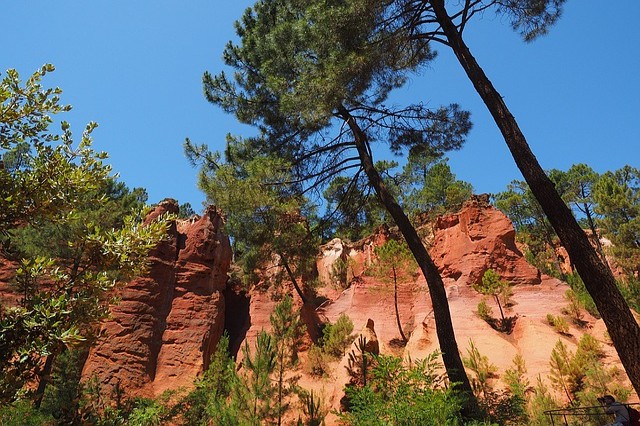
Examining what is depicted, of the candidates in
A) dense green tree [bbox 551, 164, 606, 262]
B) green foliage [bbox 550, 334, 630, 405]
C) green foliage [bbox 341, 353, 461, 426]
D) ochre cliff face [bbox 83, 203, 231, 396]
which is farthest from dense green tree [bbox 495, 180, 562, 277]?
green foliage [bbox 341, 353, 461, 426]

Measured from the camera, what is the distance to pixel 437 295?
8.92 meters

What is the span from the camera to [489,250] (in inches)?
794

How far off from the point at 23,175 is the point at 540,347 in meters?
15.8

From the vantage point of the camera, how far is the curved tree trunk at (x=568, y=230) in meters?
5.39

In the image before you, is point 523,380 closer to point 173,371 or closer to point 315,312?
point 315,312

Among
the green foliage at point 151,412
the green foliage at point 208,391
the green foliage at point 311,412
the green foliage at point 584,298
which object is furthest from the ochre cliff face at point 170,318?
the green foliage at point 584,298

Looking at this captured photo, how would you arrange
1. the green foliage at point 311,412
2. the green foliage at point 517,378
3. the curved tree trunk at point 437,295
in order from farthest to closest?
1. the green foliage at point 517,378
2. the green foliage at point 311,412
3. the curved tree trunk at point 437,295

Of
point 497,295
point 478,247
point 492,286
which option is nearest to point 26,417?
point 492,286

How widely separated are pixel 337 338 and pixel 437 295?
915 centimetres

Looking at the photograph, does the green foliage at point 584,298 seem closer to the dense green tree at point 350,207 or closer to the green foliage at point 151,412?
the dense green tree at point 350,207

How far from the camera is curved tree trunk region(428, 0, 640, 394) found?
5.39 metres

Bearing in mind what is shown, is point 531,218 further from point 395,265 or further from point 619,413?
point 619,413

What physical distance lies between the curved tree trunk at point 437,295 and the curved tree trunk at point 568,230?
2.35 m

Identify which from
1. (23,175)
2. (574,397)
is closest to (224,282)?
(574,397)
